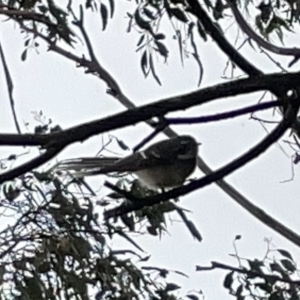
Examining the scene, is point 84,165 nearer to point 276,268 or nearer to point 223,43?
point 276,268

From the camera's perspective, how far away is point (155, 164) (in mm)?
2062

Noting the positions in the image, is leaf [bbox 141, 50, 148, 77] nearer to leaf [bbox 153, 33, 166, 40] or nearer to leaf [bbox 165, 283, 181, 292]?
leaf [bbox 153, 33, 166, 40]

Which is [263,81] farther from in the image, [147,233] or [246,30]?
[147,233]

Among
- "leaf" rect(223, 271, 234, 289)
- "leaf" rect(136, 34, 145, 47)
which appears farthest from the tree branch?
"leaf" rect(136, 34, 145, 47)

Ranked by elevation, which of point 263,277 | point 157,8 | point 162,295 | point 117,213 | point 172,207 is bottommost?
point 117,213

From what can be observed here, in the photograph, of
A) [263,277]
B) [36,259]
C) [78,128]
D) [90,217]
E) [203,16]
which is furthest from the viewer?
[90,217]

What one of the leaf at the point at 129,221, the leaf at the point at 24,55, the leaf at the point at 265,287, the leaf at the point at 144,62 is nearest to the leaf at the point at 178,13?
the leaf at the point at 144,62

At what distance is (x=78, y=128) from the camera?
2.56ft

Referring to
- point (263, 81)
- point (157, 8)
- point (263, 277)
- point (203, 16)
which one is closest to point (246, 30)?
point (157, 8)

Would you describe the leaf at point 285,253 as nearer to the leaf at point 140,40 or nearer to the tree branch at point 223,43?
the leaf at point 140,40

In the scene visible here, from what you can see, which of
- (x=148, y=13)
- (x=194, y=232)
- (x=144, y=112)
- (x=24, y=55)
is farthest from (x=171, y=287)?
(x=144, y=112)

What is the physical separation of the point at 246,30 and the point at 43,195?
60cm

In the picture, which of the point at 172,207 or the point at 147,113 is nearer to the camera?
the point at 147,113

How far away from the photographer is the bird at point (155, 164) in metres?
1.69
